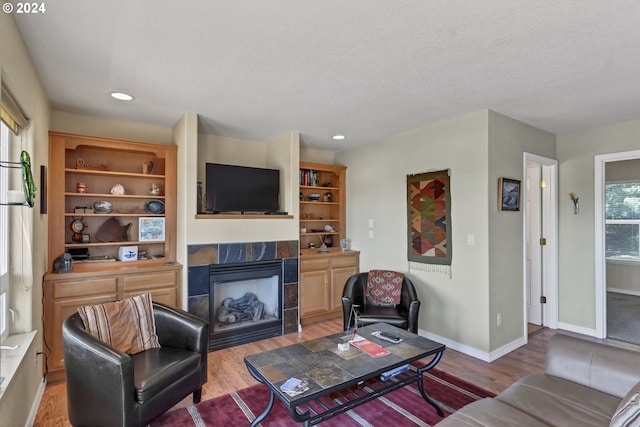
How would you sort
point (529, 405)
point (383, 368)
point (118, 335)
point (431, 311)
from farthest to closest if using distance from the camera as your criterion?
point (431, 311)
point (118, 335)
point (383, 368)
point (529, 405)

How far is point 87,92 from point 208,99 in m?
0.99

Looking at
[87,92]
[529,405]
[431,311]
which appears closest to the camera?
[529,405]

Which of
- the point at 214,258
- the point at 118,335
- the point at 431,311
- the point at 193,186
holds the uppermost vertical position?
the point at 193,186

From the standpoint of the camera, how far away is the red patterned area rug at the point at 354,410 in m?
2.17

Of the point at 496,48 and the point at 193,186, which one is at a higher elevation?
the point at 496,48

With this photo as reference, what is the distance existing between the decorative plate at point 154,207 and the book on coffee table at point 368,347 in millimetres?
2499

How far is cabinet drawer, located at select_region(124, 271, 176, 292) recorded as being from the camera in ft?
9.93

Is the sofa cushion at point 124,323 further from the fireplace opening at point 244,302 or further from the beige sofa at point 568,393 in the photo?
the beige sofa at point 568,393

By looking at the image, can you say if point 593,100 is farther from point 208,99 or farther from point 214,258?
point 214,258

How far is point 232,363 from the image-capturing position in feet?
10.2

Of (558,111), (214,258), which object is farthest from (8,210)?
(558,111)

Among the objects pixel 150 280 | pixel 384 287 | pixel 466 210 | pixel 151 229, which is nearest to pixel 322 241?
pixel 384 287

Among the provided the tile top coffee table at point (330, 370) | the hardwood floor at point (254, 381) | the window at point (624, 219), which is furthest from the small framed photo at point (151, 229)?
the window at point (624, 219)

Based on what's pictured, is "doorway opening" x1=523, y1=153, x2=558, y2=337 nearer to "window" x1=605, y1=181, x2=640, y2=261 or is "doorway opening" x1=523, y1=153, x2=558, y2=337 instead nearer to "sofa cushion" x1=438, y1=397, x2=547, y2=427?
"window" x1=605, y1=181, x2=640, y2=261
